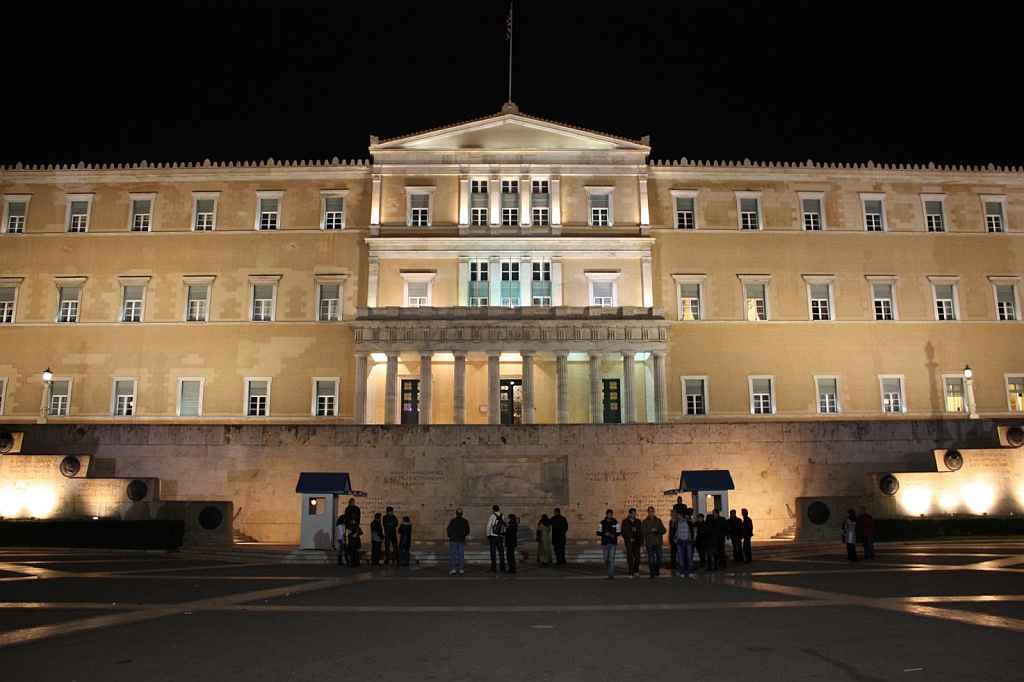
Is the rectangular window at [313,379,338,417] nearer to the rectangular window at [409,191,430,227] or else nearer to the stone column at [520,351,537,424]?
the rectangular window at [409,191,430,227]

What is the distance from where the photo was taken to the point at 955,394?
45156 mm

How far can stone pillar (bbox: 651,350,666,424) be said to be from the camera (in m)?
42.5

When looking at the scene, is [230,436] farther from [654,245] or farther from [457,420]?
[654,245]

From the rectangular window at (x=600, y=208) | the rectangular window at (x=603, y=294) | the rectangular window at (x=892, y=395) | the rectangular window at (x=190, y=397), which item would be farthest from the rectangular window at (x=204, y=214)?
the rectangular window at (x=892, y=395)

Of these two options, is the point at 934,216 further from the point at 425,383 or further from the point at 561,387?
the point at 425,383

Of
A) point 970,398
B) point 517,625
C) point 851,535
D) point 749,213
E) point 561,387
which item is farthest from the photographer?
point 749,213

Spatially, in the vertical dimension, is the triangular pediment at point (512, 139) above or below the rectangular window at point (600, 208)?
above

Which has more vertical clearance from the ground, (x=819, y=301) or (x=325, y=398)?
(x=819, y=301)

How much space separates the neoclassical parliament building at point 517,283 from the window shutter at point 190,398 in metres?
0.16

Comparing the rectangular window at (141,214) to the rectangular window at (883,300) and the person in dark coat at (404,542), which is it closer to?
the person in dark coat at (404,542)

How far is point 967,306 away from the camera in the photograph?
4662 cm

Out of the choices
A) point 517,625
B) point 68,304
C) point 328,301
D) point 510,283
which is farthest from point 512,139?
point 517,625

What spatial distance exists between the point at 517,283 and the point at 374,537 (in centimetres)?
2397

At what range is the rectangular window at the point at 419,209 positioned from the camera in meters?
46.6
